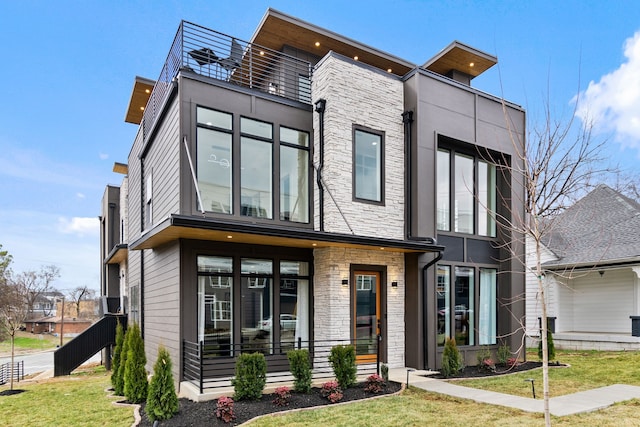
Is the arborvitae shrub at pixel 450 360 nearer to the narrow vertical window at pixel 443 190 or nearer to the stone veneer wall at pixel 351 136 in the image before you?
the stone veneer wall at pixel 351 136

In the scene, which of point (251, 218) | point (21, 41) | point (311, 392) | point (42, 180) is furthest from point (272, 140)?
point (42, 180)

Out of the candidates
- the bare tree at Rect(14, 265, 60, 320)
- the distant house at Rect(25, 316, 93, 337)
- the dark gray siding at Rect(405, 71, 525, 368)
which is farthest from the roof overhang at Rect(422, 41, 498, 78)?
the distant house at Rect(25, 316, 93, 337)

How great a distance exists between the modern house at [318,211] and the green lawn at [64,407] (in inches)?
52.8

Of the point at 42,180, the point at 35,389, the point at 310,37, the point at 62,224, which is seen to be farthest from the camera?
the point at 62,224

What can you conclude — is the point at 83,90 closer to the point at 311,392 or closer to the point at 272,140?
the point at 272,140

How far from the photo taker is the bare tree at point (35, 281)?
39438mm

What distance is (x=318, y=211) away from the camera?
Result: 972 cm

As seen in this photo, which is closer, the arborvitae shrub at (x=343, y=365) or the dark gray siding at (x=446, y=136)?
the arborvitae shrub at (x=343, y=365)

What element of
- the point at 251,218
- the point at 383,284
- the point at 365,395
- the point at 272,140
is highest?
the point at 272,140

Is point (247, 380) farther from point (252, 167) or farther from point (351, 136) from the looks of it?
point (351, 136)

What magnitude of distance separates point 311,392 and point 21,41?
4730 centimetres

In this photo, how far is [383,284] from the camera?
10.1 m

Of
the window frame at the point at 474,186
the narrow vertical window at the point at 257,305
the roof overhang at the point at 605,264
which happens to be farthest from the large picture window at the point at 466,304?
the narrow vertical window at the point at 257,305

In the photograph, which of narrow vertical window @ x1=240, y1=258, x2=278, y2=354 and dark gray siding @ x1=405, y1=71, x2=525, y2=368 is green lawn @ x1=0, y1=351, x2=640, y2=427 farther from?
narrow vertical window @ x1=240, y1=258, x2=278, y2=354
